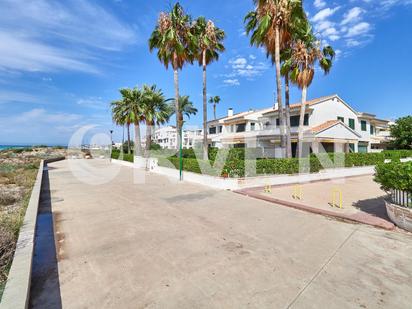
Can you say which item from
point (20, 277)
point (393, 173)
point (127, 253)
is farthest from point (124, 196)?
point (393, 173)

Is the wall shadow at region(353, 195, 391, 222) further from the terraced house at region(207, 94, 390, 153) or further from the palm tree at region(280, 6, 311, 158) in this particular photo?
the terraced house at region(207, 94, 390, 153)

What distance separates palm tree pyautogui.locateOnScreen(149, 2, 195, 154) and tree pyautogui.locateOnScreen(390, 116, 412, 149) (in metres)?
30.4

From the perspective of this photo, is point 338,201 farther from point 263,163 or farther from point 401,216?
point 263,163

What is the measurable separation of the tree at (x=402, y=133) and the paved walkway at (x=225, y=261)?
32250 millimetres

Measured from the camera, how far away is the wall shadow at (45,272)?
3.69 metres

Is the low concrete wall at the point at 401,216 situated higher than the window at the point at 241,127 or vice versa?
the window at the point at 241,127

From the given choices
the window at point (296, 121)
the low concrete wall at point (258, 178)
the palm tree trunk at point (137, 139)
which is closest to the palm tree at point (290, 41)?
the low concrete wall at point (258, 178)

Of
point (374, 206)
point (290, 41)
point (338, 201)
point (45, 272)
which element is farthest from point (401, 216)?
point (290, 41)

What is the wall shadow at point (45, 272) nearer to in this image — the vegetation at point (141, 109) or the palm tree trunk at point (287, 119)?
the palm tree trunk at point (287, 119)

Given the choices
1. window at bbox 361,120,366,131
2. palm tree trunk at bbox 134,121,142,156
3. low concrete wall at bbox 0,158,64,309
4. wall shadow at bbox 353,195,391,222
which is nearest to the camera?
low concrete wall at bbox 0,158,64,309

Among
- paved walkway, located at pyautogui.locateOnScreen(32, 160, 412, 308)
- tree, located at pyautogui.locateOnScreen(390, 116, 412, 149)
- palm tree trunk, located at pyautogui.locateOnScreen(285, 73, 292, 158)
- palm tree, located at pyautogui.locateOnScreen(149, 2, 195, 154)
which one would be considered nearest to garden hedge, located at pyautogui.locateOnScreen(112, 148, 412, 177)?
palm tree trunk, located at pyautogui.locateOnScreen(285, 73, 292, 158)

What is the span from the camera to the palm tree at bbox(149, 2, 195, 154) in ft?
64.6

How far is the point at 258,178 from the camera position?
14.5 metres

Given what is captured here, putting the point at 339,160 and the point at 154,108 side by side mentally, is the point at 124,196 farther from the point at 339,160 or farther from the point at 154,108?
the point at 154,108
